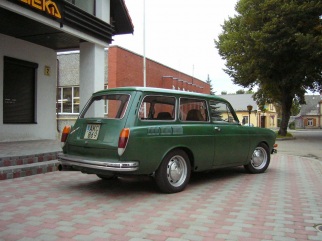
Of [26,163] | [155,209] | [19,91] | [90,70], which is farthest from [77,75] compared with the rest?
[155,209]

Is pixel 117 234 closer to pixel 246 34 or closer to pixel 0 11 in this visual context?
pixel 0 11

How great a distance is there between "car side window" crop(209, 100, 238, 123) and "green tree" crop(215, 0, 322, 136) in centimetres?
1356

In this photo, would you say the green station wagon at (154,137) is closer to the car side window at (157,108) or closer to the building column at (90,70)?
the car side window at (157,108)

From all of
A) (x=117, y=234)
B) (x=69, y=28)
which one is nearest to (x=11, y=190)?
(x=117, y=234)

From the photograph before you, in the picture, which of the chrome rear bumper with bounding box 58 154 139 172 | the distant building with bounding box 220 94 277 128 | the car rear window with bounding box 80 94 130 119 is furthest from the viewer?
the distant building with bounding box 220 94 277 128

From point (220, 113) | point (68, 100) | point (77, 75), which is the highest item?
point (77, 75)

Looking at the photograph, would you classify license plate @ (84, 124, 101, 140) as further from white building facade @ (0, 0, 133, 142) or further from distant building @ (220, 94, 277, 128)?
distant building @ (220, 94, 277, 128)

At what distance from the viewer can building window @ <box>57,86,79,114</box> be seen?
2231 centimetres

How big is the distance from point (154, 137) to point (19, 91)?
6927mm

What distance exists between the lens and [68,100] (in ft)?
74.5

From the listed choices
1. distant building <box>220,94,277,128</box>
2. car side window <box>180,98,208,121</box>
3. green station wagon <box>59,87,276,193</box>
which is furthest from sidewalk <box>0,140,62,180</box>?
distant building <box>220,94,277,128</box>

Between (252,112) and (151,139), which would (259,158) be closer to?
(151,139)

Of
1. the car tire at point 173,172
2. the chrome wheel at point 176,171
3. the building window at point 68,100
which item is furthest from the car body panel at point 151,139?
the building window at point 68,100

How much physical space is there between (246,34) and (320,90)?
8668 millimetres
